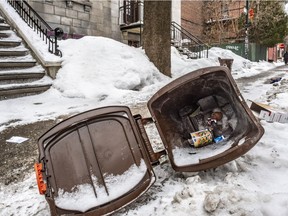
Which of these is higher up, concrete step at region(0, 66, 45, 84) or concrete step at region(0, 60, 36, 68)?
concrete step at region(0, 60, 36, 68)

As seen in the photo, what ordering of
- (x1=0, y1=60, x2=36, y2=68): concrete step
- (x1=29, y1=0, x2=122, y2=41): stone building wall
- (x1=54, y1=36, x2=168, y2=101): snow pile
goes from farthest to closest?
(x1=29, y1=0, x2=122, y2=41): stone building wall → (x1=54, y1=36, x2=168, y2=101): snow pile → (x1=0, y1=60, x2=36, y2=68): concrete step

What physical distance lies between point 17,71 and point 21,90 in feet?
1.95

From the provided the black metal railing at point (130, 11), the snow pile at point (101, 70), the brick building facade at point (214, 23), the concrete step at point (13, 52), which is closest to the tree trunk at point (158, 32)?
the snow pile at point (101, 70)

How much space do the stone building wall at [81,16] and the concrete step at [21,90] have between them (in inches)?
186

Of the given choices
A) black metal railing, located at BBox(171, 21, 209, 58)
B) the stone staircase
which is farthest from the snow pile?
black metal railing, located at BBox(171, 21, 209, 58)

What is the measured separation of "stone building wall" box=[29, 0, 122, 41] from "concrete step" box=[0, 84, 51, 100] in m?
4.72

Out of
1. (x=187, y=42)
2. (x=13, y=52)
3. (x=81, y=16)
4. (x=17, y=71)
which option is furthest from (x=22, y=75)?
(x=187, y=42)

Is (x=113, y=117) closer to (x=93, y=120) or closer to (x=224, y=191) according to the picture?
(x=93, y=120)

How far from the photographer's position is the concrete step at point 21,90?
5.41 metres

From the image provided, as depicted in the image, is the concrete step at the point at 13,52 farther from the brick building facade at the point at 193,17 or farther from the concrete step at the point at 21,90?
the brick building facade at the point at 193,17

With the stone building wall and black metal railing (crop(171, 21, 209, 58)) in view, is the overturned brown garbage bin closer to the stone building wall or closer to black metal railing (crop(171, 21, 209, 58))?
the stone building wall

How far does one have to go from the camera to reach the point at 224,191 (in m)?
1.82

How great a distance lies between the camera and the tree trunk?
7.78 metres

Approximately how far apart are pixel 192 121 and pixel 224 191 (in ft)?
3.88
